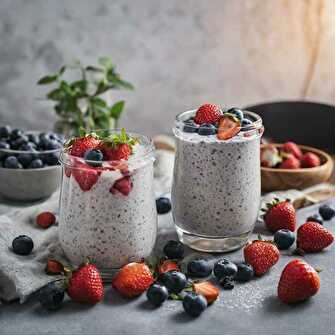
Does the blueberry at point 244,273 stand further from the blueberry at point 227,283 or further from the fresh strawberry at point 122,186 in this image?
the fresh strawberry at point 122,186

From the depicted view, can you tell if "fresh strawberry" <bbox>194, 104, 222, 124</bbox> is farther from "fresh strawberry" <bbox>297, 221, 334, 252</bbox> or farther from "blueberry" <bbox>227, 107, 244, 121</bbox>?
"fresh strawberry" <bbox>297, 221, 334, 252</bbox>

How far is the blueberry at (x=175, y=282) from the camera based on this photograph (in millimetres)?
1169

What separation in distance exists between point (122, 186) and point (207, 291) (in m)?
0.25

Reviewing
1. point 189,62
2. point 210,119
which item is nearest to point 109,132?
point 210,119

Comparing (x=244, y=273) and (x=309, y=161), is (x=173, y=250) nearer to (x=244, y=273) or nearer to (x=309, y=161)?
(x=244, y=273)

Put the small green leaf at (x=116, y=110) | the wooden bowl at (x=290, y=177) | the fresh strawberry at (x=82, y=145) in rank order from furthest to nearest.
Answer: the small green leaf at (x=116, y=110), the wooden bowl at (x=290, y=177), the fresh strawberry at (x=82, y=145)

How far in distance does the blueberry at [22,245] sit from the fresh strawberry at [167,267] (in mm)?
278

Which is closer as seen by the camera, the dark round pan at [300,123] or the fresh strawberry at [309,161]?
the fresh strawberry at [309,161]

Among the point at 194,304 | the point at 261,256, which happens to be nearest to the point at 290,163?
the point at 261,256

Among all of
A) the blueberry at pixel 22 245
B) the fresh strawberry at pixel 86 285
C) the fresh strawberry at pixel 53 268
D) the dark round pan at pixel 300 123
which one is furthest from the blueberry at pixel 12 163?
the dark round pan at pixel 300 123

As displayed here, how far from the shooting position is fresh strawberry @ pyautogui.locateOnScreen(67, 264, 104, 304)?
1.12 metres

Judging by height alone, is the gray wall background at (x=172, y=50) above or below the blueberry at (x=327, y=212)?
above

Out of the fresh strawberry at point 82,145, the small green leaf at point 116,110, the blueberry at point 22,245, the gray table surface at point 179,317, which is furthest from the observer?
the small green leaf at point 116,110

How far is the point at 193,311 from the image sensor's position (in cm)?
110
